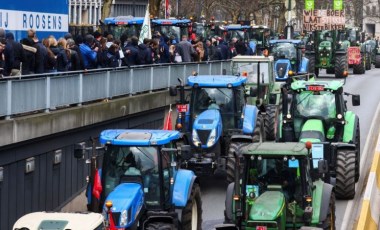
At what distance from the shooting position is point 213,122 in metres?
23.3

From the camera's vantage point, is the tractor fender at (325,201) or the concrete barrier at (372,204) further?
the concrete barrier at (372,204)

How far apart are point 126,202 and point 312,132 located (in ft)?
23.9

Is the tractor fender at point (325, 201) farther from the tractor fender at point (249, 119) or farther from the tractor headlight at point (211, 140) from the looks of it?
the tractor fender at point (249, 119)

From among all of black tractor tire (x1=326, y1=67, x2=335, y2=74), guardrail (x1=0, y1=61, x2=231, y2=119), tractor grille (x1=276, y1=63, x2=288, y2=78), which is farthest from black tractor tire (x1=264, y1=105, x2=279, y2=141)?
black tractor tire (x1=326, y1=67, x2=335, y2=74)

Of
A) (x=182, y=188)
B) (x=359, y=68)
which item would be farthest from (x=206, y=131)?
(x=359, y=68)

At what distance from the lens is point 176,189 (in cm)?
1756

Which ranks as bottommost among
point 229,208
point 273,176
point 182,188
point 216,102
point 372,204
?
point 372,204

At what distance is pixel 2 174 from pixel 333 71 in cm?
4087

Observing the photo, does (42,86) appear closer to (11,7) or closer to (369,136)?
(11,7)

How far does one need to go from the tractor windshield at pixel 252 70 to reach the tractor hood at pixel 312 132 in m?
8.93

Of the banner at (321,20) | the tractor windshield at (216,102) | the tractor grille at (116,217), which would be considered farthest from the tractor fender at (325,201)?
the banner at (321,20)

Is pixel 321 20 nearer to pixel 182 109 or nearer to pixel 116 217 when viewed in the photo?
pixel 182 109

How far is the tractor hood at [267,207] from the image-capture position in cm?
1573

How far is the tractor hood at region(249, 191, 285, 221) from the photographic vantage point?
51.6 ft
